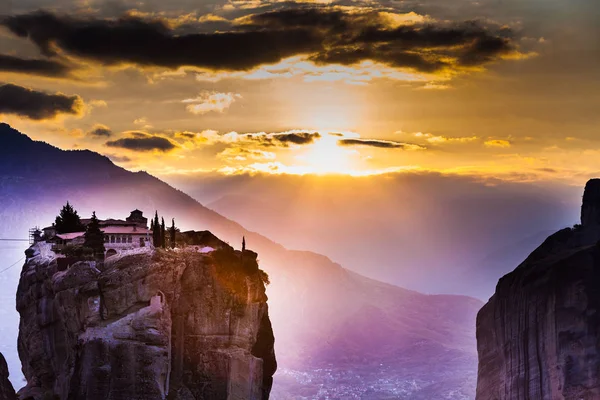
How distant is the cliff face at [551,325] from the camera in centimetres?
14675

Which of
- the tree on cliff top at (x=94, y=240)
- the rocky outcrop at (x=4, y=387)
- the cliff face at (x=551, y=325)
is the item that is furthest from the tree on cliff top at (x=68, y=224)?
the cliff face at (x=551, y=325)

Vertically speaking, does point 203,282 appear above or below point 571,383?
above

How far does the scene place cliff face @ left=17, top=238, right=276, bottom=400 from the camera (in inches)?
4609

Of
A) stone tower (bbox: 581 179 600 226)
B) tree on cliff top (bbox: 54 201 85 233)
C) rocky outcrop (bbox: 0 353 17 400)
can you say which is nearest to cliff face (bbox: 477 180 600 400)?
stone tower (bbox: 581 179 600 226)

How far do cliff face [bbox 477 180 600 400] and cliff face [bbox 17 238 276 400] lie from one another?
44456mm

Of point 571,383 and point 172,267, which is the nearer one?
point 172,267

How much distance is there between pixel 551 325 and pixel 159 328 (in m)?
62.9

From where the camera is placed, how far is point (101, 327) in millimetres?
119938

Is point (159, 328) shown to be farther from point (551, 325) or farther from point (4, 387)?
point (551, 325)

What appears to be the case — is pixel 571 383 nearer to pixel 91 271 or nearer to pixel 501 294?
pixel 501 294

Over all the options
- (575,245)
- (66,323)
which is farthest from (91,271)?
(575,245)

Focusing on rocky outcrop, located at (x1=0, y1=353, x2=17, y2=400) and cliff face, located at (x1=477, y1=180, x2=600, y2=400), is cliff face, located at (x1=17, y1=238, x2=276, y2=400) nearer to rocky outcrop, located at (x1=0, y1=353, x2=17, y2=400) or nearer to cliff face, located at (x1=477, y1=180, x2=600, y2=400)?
rocky outcrop, located at (x1=0, y1=353, x2=17, y2=400)

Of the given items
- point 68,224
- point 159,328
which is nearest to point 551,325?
point 159,328

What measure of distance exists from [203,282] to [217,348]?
326 inches
